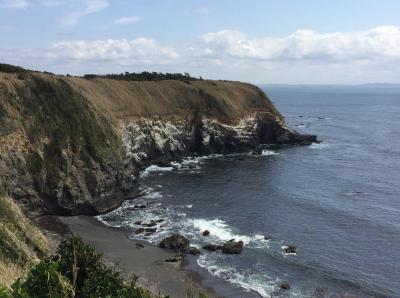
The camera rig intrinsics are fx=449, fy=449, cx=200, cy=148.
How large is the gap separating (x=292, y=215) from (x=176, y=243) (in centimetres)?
1877

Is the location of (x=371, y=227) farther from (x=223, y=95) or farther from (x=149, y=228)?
(x=223, y=95)

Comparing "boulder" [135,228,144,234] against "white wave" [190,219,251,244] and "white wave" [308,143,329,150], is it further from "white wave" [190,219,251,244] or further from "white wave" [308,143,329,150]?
"white wave" [308,143,329,150]

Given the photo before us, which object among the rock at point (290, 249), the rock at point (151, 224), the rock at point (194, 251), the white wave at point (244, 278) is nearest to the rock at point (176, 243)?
the rock at point (194, 251)

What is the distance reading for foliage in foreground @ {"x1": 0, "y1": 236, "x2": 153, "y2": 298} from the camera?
37.9ft

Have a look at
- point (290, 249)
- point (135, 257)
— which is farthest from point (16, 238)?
point (290, 249)

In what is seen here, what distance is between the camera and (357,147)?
112875 mm

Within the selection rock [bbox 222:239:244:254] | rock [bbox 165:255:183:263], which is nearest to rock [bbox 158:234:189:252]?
rock [bbox 165:255:183:263]

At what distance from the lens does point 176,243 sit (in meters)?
50.2

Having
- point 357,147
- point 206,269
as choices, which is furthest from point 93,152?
point 357,147

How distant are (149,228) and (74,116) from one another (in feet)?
73.5

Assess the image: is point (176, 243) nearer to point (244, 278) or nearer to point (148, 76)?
point (244, 278)

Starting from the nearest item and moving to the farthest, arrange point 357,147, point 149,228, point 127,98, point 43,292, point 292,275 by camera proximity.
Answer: point 43,292 → point 292,275 → point 149,228 → point 127,98 → point 357,147

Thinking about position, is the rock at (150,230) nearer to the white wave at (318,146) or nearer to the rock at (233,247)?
the rock at (233,247)

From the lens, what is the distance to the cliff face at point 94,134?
57531mm
